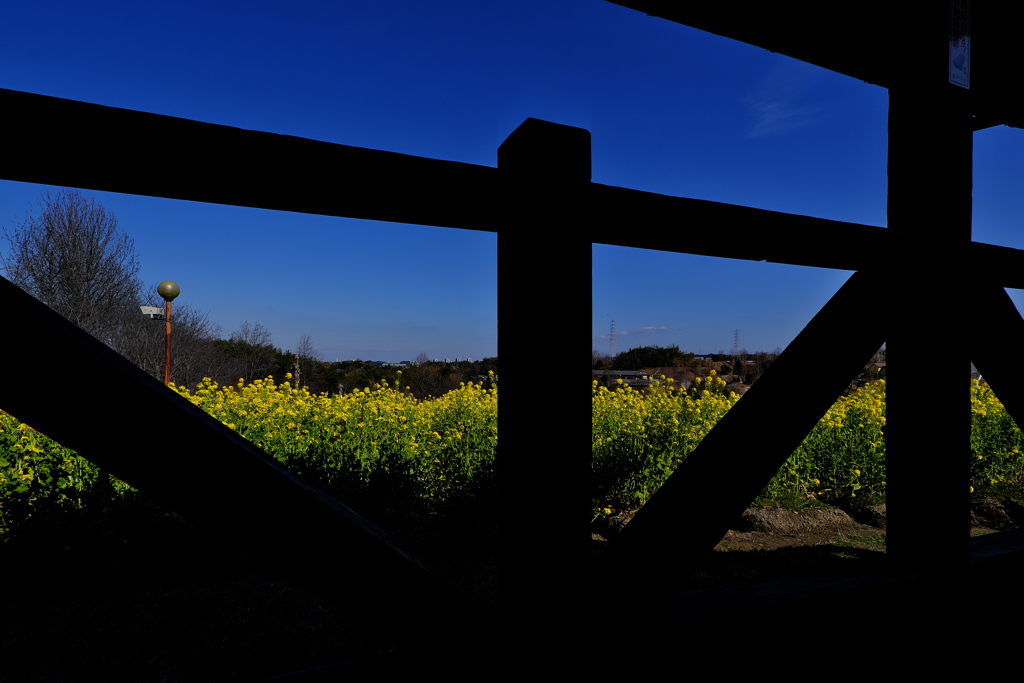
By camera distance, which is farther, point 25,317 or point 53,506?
point 53,506

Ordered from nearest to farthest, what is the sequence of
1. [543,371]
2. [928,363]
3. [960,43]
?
1. [543,371]
2. [928,363]
3. [960,43]

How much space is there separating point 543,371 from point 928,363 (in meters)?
1.47

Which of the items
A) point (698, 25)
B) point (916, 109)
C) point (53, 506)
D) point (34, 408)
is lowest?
point (53, 506)

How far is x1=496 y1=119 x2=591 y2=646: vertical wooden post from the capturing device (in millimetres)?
1073

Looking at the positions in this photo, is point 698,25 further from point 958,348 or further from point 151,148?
point 151,148

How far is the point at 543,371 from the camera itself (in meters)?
1.07

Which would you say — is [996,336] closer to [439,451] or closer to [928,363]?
[928,363]

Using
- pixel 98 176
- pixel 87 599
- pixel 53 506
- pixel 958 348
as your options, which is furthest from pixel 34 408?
pixel 53 506

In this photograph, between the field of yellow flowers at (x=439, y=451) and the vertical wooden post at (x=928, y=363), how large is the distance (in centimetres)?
253

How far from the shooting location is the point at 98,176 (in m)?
0.87

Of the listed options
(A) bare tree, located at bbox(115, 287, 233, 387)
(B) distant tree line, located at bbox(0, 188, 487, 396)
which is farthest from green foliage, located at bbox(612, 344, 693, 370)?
(A) bare tree, located at bbox(115, 287, 233, 387)

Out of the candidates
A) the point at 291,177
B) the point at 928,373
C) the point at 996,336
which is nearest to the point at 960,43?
the point at 996,336

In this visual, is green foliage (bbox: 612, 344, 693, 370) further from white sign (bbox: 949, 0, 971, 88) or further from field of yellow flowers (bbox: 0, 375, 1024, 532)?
white sign (bbox: 949, 0, 971, 88)

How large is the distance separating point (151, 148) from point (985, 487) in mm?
7598
